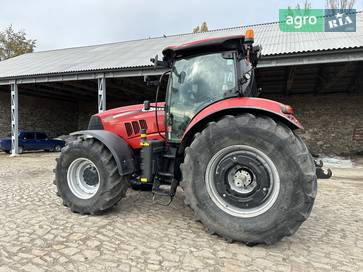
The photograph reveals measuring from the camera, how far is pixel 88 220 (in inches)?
132

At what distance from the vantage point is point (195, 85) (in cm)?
334

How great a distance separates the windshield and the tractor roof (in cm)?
7

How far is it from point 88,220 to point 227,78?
254 centimetres

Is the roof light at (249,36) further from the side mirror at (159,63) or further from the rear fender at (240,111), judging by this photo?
the side mirror at (159,63)

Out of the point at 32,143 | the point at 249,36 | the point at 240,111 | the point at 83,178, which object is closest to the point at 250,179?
the point at 240,111

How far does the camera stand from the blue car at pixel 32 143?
542 inches

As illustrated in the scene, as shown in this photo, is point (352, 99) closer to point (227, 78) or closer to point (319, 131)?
point (319, 131)

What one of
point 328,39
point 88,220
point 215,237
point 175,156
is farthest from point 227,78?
point 328,39

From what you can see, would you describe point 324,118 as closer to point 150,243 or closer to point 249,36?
point 249,36

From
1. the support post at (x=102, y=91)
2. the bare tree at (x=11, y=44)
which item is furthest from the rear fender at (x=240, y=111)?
the bare tree at (x=11, y=44)

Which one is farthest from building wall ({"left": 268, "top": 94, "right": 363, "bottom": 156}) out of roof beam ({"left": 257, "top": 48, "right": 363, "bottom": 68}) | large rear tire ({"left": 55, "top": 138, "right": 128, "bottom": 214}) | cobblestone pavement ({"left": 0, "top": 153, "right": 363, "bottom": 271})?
large rear tire ({"left": 55, "top": 138, "right": 128, "bottom": 214})

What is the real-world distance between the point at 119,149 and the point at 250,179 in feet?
5.76

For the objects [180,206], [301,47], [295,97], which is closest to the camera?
[180,206]

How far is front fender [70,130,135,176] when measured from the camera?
3.39 m
